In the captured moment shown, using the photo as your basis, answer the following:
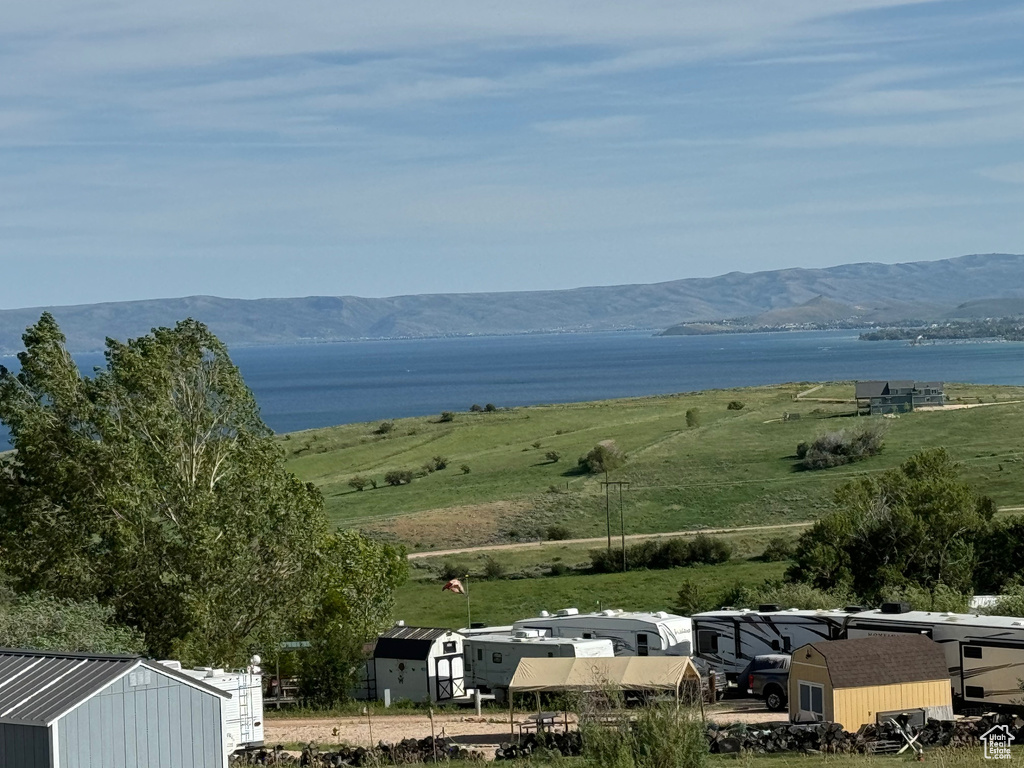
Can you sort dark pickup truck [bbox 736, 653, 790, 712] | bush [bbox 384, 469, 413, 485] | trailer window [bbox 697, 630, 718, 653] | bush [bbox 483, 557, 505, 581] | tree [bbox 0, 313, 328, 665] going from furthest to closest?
bush [bbox 384, 469, 413, 485] < bush [bbox 483, 557, 505, 581] < trailer window [bbox 697, 630, 718, 653] < tree [bbox 0, 313, 328, 665] < dark pickup truck [bbox 736, 653, 790, 712]

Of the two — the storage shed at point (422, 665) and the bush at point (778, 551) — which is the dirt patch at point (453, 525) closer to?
the bush at point (778, 551)

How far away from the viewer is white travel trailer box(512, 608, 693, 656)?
32.3 meters

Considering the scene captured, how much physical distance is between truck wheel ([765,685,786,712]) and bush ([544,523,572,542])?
36.6 meters

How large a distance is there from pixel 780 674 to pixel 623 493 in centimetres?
4536

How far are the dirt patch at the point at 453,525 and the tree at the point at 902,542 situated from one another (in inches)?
930

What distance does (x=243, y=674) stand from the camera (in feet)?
84.1

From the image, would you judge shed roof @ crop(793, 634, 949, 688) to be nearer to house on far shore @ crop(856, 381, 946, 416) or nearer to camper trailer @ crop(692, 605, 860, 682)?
camper trailer @ crop(692, 605, 860, 682)

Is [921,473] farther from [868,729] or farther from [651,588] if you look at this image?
[868,729]

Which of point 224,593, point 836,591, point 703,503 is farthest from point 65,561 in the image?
point 703,503

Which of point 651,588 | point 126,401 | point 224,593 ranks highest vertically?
point 126,401

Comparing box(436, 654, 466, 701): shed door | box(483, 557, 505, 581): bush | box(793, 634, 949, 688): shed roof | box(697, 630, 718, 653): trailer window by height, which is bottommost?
box(483, 557, 505, 581): bush

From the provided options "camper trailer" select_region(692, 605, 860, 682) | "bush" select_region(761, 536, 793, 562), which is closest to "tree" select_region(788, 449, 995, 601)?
"bush" select_region(761, 536, 793, 562)

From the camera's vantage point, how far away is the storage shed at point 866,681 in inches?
1005

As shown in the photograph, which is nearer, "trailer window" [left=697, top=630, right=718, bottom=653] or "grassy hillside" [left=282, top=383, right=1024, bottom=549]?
"trailer window" [left=697, top=630, right=718, bottom=653]
